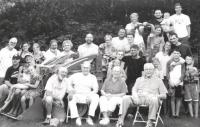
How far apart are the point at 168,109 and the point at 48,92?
2.67 metres

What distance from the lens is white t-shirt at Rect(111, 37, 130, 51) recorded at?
35.4 feet

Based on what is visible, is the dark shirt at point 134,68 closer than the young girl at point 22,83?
No

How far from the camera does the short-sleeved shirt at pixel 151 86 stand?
888 centimetres

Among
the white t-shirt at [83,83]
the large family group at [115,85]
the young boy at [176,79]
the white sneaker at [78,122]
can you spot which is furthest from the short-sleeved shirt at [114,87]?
the young boy at [176,79]

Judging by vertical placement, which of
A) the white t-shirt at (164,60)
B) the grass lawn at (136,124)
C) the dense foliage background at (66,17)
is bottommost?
the grass lawn at (136,124)

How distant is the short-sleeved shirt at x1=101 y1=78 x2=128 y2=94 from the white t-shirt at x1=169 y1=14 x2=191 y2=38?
2.77 meters

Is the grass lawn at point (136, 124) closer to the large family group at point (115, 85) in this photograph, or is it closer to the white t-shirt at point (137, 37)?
the large family group at point (115, 85)

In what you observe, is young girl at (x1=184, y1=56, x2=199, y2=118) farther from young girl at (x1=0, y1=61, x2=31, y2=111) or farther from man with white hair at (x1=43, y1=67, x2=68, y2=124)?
young girl at (x1=0, y1=61, x2=31, y2=111)

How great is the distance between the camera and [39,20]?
15.4 m

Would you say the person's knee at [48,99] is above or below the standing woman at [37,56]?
below

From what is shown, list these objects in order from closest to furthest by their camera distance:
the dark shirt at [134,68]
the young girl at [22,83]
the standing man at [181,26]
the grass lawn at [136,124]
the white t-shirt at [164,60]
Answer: the grass lawn at [136,124] < the young girl at [22,83] < the dark shirt at [134,68] < the white t-shirt at [164,60] < the standing man at [181,26]

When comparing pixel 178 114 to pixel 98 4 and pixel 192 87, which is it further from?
pixel 98 4

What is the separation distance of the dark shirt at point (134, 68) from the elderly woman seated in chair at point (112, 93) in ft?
1.53

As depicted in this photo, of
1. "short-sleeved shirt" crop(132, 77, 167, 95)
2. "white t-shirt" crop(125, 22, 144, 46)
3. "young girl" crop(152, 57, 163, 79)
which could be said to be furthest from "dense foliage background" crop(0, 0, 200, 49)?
"short-sleeved shirt" crop(132, 77, 167, 95)
